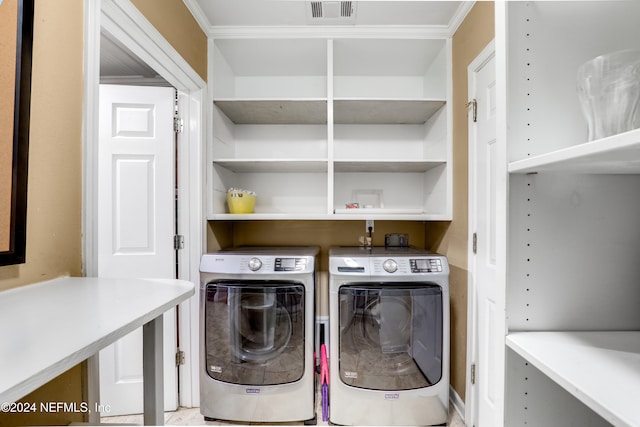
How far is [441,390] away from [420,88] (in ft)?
7.00

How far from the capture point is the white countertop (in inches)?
17.9

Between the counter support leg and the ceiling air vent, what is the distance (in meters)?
1.90

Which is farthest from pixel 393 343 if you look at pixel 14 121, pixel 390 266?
pixel 14 121

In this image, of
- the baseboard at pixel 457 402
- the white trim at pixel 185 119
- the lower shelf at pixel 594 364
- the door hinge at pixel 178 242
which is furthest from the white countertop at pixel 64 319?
the baseboard at pixel 457 402

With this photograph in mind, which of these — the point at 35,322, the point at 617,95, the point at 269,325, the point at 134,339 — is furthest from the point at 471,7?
the point at 134,339

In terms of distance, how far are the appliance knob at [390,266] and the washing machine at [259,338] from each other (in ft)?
1.38

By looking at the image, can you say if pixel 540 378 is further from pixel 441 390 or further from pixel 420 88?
pixel 420 88

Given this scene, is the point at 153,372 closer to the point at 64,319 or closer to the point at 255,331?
the point at 64,319

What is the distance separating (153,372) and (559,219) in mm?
1125

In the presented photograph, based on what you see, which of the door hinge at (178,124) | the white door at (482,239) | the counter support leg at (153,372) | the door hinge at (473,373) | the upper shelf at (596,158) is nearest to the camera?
the upper shelf at (596,158)

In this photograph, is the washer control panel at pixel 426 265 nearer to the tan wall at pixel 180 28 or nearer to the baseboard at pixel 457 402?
the baseboard at pixel 457 402

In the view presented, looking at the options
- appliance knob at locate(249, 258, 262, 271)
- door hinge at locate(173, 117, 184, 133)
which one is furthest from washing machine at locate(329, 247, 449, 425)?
door hinge at locate(173, 117, 184, 133)

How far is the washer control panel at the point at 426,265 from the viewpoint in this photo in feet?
5.88

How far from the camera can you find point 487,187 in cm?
167
